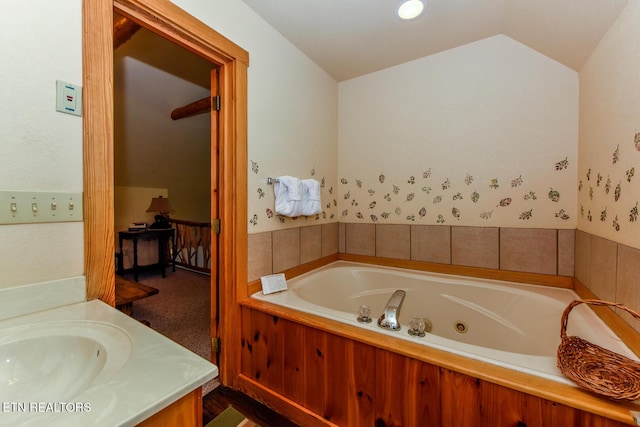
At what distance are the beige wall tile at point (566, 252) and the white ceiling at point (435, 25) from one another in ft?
3.35

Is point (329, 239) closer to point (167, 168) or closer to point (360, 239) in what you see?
point (360, 239)

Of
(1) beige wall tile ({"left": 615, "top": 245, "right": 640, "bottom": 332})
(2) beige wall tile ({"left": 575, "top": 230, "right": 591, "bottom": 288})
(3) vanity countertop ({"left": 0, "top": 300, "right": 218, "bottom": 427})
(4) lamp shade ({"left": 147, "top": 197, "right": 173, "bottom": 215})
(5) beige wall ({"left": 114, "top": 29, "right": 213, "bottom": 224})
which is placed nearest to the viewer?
(3) vanity countertop ({"left": 0, "top": 300, "right": 218, "bottom": 427})

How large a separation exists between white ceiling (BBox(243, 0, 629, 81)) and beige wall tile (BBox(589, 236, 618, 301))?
3.32 feet

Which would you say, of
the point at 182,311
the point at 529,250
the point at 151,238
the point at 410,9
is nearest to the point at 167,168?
the point at 151,238

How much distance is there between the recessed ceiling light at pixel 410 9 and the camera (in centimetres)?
148

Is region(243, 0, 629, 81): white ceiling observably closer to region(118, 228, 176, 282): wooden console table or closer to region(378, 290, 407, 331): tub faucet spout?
region(378, 290, 407, 331): tub faucet spout

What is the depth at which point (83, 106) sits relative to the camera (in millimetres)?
943

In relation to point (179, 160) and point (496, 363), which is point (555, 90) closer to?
point (496, 363)

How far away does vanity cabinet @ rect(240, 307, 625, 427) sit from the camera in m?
0.85

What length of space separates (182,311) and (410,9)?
10.4 ft

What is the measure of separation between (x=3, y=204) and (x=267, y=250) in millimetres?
1163

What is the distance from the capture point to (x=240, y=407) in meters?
1.45

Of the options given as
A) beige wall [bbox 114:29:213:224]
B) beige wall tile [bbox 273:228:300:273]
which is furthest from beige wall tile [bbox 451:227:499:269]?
beige wall [bbox 114:29:213:224]

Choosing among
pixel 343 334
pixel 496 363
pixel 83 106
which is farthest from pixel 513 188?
pixel 83 106
